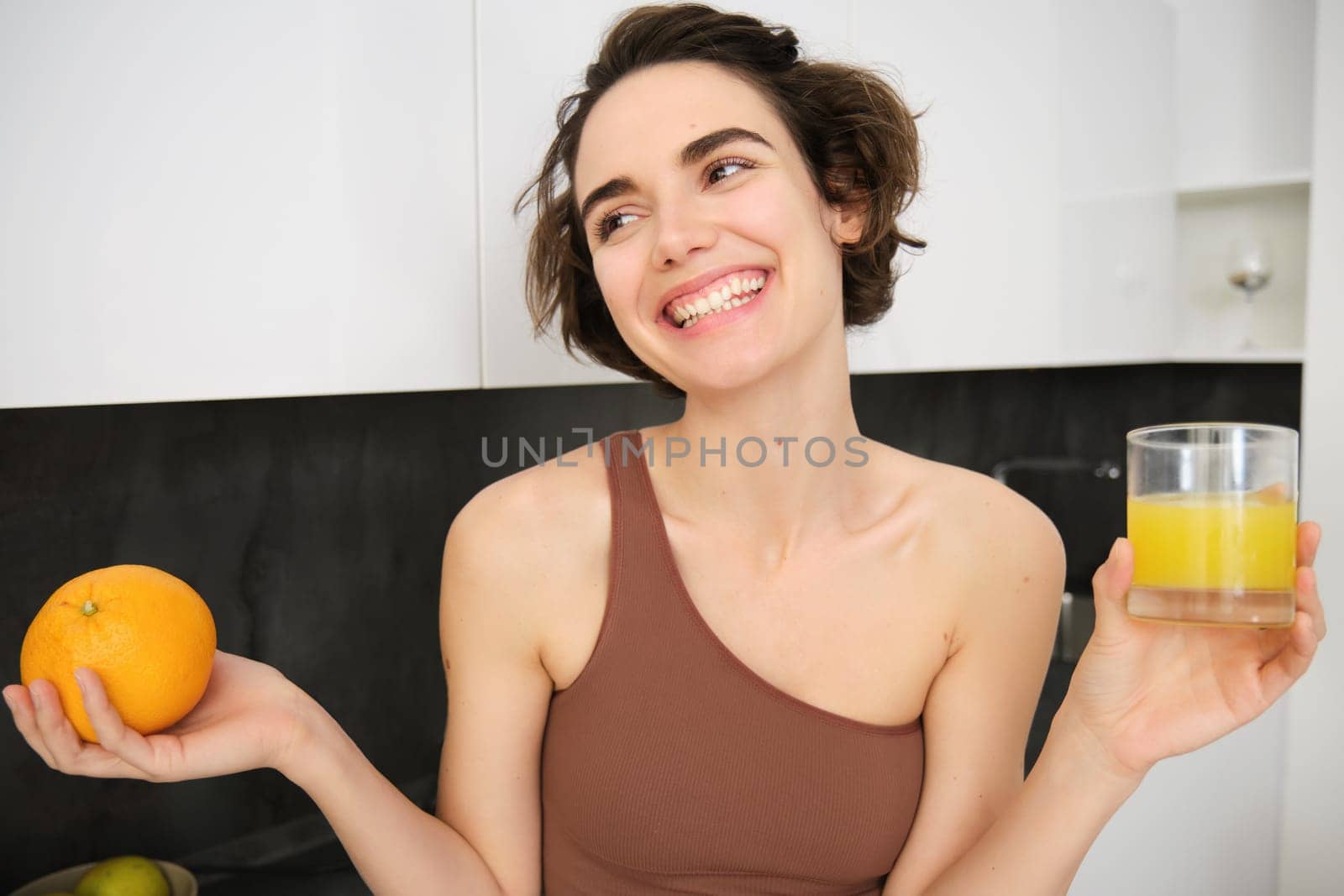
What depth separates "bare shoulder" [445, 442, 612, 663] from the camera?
1.13m

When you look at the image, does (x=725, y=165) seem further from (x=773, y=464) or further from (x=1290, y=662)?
(x=1290, y=662)

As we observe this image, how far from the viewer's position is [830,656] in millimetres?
1158

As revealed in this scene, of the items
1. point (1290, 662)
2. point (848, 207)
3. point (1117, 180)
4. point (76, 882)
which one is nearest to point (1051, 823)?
point (1290, 662)

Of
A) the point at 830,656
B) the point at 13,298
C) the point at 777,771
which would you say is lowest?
the point at 777,771

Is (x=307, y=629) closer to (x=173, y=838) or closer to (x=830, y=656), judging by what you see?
(x=173, y=838)

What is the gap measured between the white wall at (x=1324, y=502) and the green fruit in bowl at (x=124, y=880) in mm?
2064

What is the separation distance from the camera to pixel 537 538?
3.78 feet

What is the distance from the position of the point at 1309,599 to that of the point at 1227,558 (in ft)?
0.21

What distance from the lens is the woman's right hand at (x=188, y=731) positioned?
73cm

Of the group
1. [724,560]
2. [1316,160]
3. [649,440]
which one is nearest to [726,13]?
[649,440]

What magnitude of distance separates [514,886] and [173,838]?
0.50m

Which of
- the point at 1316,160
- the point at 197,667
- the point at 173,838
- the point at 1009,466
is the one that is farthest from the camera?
the point at 1009,466

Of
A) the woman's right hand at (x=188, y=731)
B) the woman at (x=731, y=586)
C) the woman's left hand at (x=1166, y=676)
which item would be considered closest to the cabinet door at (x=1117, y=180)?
the woman at (x=731, y=586)

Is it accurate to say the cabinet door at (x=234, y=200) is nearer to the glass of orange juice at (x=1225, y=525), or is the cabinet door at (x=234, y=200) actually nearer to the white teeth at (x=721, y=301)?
the white teeth at (x=721, y=301)
